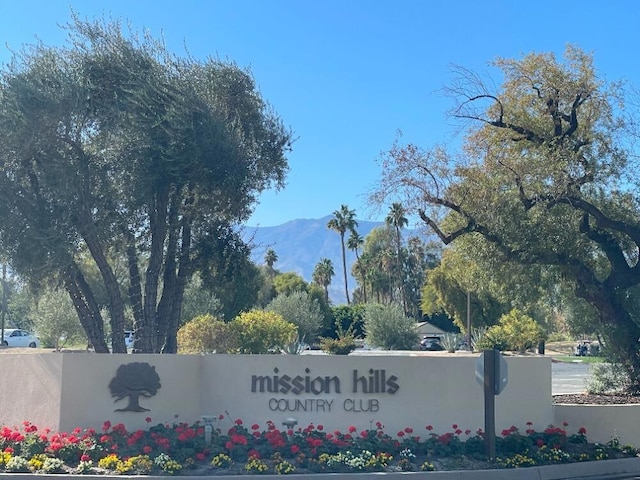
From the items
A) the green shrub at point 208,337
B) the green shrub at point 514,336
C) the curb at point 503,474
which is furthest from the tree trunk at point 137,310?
the green shrub at point 514,336

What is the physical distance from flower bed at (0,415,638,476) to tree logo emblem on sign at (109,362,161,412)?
→ 0.45 m

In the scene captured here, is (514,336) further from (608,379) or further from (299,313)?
(608,379)

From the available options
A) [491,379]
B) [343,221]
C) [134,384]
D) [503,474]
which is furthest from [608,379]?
[343,221]

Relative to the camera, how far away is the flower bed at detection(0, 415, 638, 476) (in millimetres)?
11031

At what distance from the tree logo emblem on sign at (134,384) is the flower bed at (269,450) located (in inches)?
17.6

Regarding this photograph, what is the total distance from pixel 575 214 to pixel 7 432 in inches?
481

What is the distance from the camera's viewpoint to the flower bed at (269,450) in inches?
434

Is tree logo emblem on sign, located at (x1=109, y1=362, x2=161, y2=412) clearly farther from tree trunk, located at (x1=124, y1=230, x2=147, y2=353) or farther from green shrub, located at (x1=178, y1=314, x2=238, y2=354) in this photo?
green shrub, located at (x1=178, y1=314, x2=238, y2=354)

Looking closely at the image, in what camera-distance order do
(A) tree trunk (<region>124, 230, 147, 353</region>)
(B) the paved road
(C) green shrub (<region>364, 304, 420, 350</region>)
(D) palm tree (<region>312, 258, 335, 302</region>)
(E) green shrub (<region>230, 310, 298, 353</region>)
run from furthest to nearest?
(D) palm tree (<region>312, 258, 335, 302</region>), (C) green shrub (<region>364, 304, 420, 350</region>), (E) green shrub (<region>230, 310, 298, 353</region>), (B) the paved road, (A) tree trunk (<region>124, 230, 147, 353</region>)

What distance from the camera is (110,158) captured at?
14.6 meters

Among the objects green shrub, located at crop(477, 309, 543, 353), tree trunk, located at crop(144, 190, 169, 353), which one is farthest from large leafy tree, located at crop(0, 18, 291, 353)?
Result: green shrub, located at crop(477, 309, 543, 353)

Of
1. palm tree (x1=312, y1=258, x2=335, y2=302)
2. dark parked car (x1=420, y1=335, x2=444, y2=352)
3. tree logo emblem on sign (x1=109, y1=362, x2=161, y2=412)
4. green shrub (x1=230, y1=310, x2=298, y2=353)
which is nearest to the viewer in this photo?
tree logo emblem on sign (x1=109, y1=362, x2=161, y2=412)

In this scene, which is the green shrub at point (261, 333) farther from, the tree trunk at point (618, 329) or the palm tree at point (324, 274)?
the palm tree at point (324, 274)

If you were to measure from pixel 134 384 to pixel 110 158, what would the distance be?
440 cm
